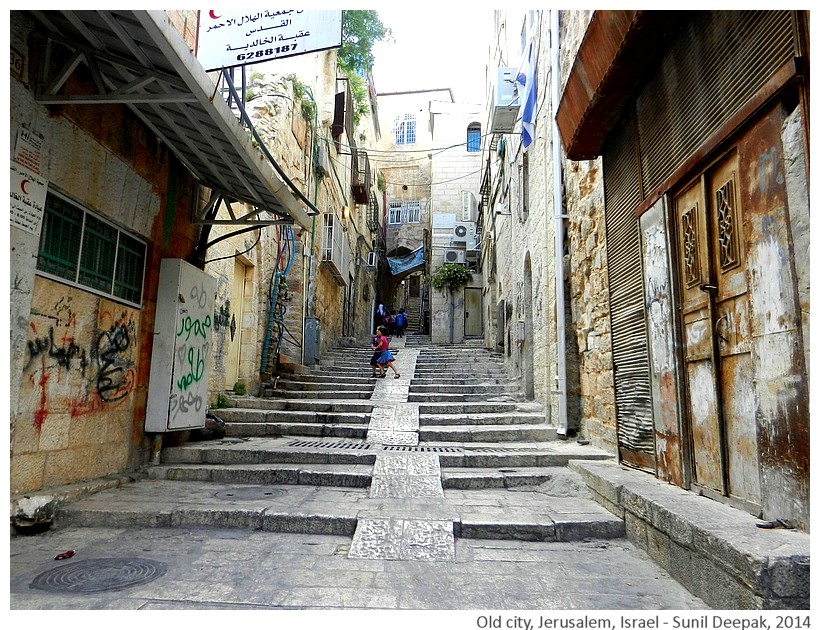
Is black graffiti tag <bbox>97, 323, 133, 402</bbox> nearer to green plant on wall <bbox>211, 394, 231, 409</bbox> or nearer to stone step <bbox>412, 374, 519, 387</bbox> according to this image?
green plant on wall <bbox>211, 394, 231, 409</bbox>

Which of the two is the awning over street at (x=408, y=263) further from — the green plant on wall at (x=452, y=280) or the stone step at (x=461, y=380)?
the stone step at (x=461, y=380)

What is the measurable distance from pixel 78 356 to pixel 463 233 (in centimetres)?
1955

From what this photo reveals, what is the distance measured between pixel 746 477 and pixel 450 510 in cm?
217

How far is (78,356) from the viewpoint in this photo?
4492 millimetres

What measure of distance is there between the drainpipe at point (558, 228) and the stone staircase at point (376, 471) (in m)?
0.57

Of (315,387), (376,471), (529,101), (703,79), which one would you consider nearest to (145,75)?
(703,79)

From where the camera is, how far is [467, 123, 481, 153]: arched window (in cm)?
2561

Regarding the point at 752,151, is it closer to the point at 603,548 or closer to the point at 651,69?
the point at 651,69

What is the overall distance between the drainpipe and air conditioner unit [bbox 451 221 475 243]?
1520 centimetres

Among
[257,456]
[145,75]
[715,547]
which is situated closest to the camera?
[715,547]

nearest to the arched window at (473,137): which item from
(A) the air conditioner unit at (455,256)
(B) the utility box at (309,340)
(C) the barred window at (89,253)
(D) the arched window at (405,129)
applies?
(D) the arched window at (405,129)

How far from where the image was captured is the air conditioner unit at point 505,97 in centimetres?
1063

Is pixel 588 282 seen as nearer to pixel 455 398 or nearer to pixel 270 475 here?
pixel 455 398

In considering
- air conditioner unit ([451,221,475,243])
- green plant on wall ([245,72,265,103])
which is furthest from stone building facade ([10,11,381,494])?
air conditioner unit ([451,221,475,243])
